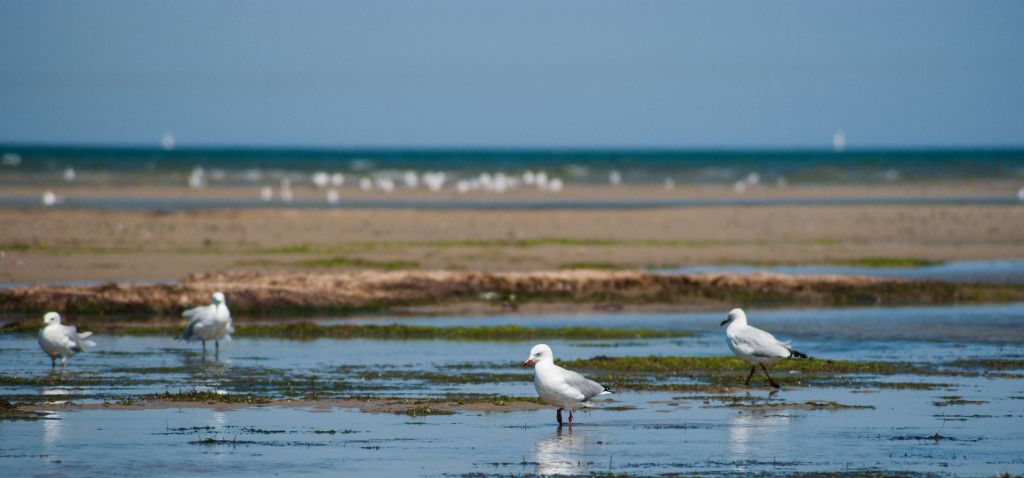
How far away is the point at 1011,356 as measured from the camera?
1563cm

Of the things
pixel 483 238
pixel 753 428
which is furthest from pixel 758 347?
pixel 483 238

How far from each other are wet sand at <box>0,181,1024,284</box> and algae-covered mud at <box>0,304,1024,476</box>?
8.58m

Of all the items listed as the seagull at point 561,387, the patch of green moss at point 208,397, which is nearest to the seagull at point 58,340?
the patch of green moss at point 208,397

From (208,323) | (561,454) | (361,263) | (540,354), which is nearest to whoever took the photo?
(561,454)

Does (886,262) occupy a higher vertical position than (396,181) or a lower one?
lower

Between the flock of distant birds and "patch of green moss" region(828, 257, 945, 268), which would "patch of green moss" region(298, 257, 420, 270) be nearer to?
the flock of distant birds

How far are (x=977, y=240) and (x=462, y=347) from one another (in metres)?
23.5

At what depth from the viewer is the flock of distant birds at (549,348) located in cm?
1105

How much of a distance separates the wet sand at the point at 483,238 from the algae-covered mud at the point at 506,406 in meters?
8.58

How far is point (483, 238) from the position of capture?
33.7m

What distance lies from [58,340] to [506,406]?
6152 mm

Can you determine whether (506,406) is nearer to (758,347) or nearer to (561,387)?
(561,387)

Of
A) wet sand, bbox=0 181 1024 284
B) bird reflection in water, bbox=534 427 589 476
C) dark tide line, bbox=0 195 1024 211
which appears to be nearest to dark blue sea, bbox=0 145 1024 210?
dark tide line, bbox=0 195 1024 211

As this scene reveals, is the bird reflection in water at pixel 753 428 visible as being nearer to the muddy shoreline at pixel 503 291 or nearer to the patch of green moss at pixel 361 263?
the muddy shoreline at pixel 503 291
